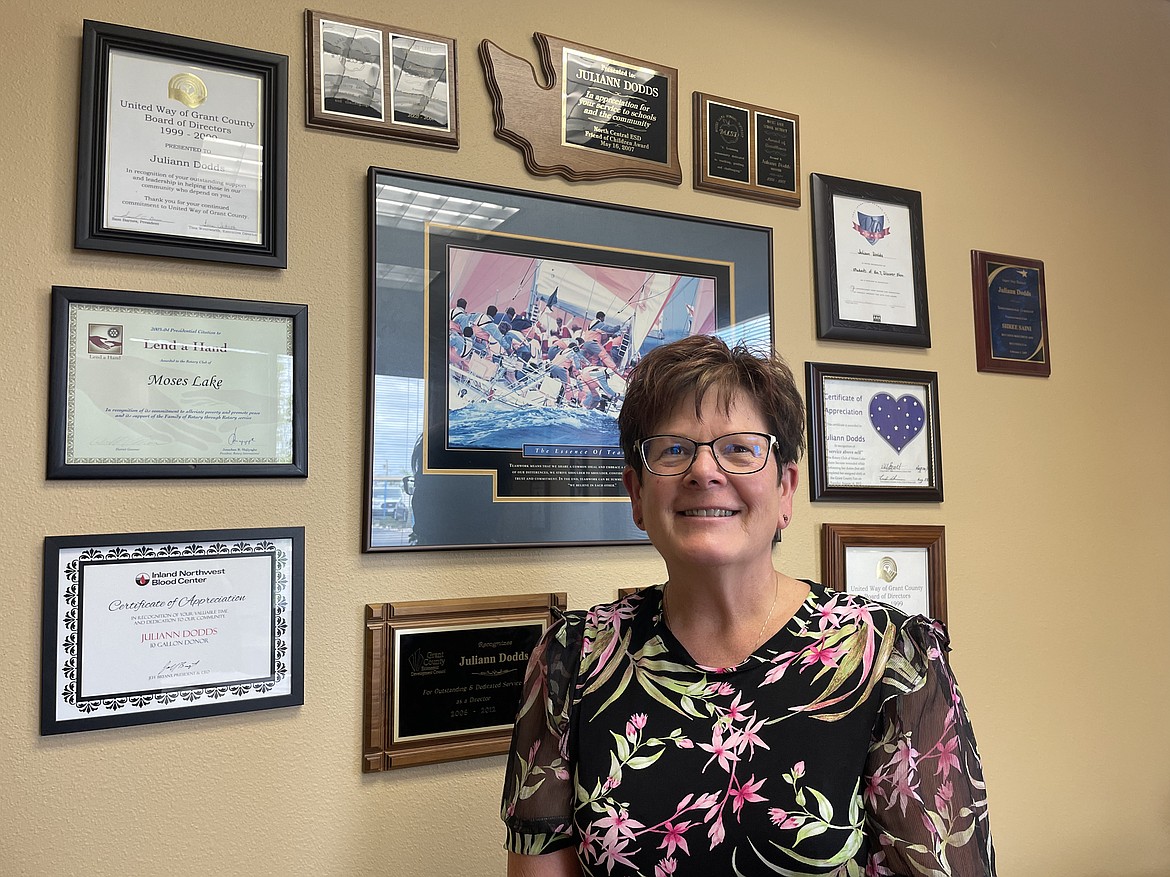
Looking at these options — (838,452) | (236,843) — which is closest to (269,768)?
(236,843)

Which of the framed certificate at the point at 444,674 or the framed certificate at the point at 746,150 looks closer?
the framed certificate at the point at 444,674

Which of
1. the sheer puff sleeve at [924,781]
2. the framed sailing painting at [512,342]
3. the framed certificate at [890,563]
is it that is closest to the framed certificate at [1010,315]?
the framed certificate at [890,563]

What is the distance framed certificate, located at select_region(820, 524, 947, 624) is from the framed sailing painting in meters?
0.47

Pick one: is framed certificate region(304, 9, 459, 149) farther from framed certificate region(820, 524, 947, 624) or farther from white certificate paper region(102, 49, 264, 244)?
framed certificate region(820, 524, 947, 624)

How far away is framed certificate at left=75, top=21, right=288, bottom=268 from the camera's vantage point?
134 centimetres

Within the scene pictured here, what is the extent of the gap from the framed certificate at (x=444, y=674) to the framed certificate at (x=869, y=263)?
906mm

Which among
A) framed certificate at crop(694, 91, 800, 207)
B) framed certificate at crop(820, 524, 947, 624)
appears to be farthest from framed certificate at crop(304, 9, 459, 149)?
framed certificate at crop(820, 524, 947, 624)

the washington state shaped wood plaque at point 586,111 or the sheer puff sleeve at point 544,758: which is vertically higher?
the washington state shaped wood plaque at point 586,111

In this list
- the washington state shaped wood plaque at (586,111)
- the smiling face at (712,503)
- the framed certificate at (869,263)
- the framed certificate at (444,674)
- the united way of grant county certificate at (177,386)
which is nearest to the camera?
the smiling face at (712,503)

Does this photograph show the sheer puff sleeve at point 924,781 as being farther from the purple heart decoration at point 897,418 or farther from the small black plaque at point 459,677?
the purple heart decoration at point 897,418

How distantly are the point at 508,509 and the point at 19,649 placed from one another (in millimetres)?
769

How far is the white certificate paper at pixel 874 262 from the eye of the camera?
1.95 m

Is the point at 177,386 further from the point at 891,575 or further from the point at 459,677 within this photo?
the point at 891,575

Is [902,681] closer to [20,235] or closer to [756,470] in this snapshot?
[756,470]
